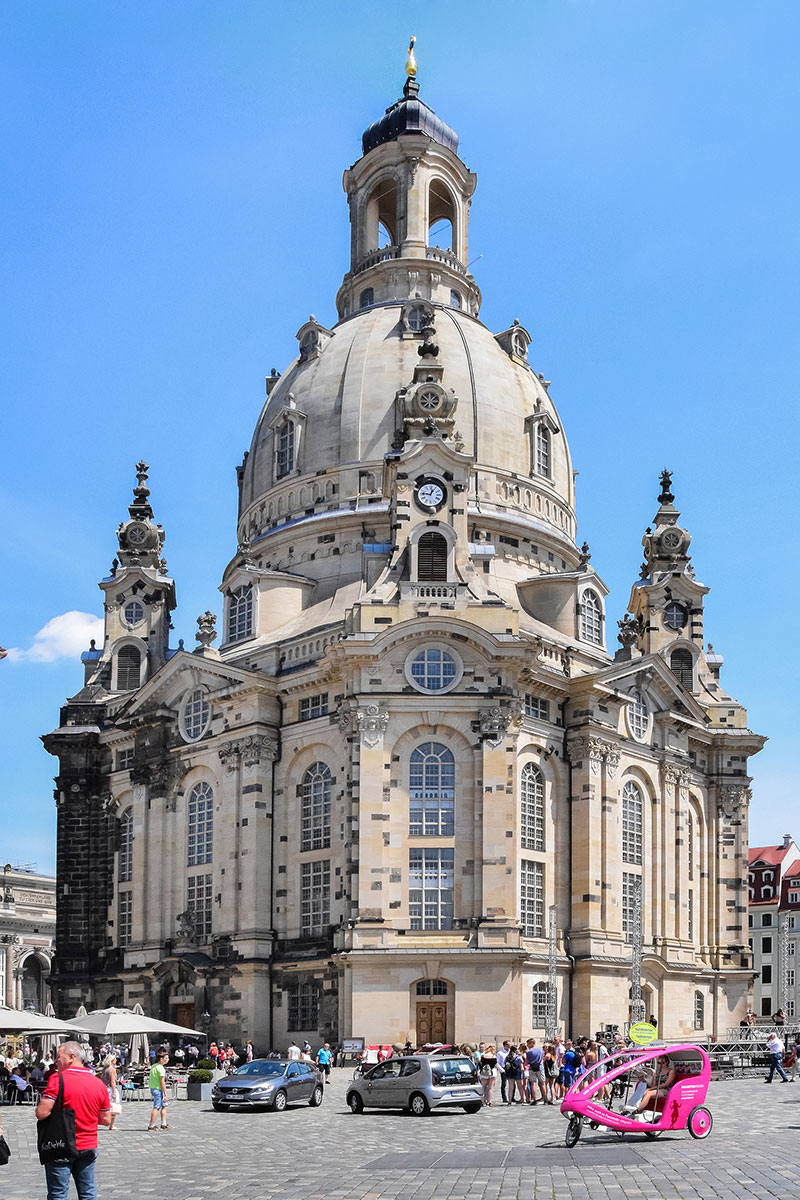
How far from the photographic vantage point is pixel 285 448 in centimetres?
7962

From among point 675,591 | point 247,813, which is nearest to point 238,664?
point 247,813

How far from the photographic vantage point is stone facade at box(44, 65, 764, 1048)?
60844 mm

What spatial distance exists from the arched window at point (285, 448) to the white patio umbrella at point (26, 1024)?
4036cm

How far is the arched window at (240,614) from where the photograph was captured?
73812mm

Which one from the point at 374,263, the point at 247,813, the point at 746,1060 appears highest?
the point at 374,263

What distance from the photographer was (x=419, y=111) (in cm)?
9038

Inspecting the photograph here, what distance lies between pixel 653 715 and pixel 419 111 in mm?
40928

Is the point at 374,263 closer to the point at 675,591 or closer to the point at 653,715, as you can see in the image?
the point at 675,591

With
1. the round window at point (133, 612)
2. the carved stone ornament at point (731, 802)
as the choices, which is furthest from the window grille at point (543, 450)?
the round window at point (133, 612)

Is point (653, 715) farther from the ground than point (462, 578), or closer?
closer

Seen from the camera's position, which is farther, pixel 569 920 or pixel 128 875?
pixel 128 875

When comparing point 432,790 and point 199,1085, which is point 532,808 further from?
point 199,1085

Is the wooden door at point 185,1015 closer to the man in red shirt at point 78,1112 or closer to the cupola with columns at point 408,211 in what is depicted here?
the cupola with columns at point 408,211

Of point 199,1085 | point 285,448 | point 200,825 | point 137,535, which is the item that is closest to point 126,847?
point 200,825
